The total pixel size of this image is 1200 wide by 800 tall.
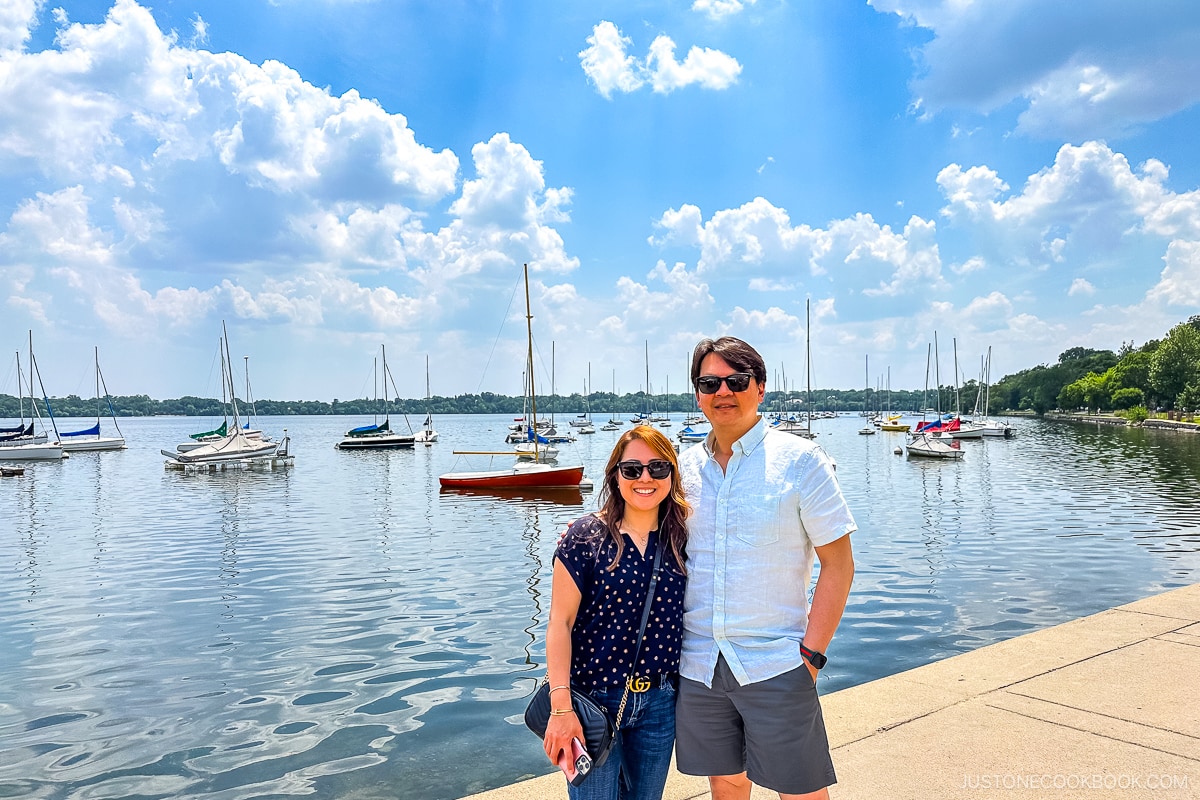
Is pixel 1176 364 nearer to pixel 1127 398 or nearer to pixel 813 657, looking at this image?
pixel 1127 398

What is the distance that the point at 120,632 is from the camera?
12.2 m

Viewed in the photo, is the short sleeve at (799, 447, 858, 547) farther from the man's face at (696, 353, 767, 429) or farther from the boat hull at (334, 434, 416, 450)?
the boat hull at (334, 434, 416, 450)

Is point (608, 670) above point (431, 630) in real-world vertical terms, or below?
above

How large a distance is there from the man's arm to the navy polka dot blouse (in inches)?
19.4

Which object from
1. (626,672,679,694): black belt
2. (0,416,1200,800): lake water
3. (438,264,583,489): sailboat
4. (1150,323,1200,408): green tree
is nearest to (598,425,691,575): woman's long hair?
(626,672,679,694): black belt

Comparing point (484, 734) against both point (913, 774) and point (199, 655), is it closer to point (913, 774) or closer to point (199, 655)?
point (913, 774)

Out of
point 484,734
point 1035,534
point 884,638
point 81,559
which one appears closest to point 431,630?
point 484,734

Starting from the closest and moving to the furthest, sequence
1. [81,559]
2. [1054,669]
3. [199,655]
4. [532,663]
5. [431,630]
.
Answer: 1. [1054,669]
2. [532,663]
3. [199,655]
4. [431,630]
5. [81,559]

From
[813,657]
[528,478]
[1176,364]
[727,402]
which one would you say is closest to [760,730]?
[813,657]

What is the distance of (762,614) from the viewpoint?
119 inches

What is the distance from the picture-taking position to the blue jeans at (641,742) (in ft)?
10.1

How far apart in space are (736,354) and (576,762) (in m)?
1.61

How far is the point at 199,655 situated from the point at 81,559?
1070 centimetres

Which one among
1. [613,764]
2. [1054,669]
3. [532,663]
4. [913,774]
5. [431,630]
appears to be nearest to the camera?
[613,764]
